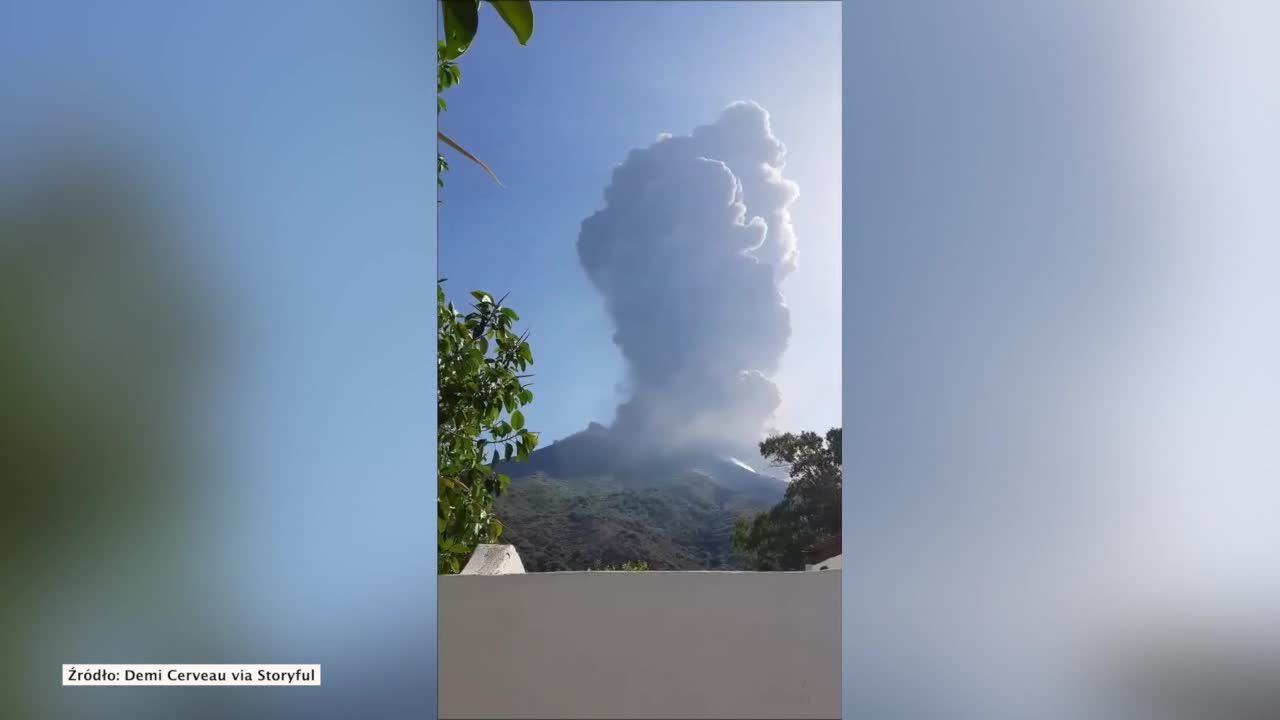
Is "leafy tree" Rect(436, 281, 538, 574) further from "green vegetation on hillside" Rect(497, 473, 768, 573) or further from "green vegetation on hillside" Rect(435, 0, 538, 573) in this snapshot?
"green vegetation on hillside" Rect(497, 473, 768, 573)

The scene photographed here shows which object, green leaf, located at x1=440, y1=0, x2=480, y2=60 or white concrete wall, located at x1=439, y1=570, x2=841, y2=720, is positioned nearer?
green leaf, located at x1=440, y1=0, x2=480, y2=60

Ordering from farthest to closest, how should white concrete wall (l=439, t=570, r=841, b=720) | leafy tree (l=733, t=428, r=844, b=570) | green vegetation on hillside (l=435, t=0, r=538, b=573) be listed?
leafy tree (l=733, t=428, r=844, b=570), white concrete wall (l=439, t=570, r=841, b=720), green vegetation on hillside (l=435, t=0, r=538, b=573)

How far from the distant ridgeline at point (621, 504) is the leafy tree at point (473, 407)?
3.91 ft

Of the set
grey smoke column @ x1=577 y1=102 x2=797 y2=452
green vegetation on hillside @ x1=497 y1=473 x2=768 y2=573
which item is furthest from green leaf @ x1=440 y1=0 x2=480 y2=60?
green vegetation on hillside @ x1=497 y1=473 x2=768 y2=573

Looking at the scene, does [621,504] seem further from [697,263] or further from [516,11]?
[516,11]

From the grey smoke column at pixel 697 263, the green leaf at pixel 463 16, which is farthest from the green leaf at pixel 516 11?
the grey smoke column at pixel 697 263

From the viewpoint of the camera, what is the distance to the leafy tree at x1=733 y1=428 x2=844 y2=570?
367cm

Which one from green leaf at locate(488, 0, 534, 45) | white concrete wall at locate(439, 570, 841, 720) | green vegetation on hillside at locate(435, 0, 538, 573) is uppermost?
green leaf at locate(488, 0, 534, 45)

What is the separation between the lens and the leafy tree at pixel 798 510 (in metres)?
3.67

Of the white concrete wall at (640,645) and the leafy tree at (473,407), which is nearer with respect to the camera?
the leafy tree at (473,407)

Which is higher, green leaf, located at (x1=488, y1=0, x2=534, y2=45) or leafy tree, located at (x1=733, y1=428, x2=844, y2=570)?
green leaf, located at (x1=488, y1=0, x2=534, y2=45)

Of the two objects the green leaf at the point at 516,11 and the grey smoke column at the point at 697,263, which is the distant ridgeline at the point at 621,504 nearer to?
the grey smoke column at the point at 697,263

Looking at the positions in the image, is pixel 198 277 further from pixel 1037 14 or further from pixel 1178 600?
pixel 1178 600

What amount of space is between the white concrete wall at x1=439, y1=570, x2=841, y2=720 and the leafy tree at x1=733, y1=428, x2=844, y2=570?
1.02 metres
